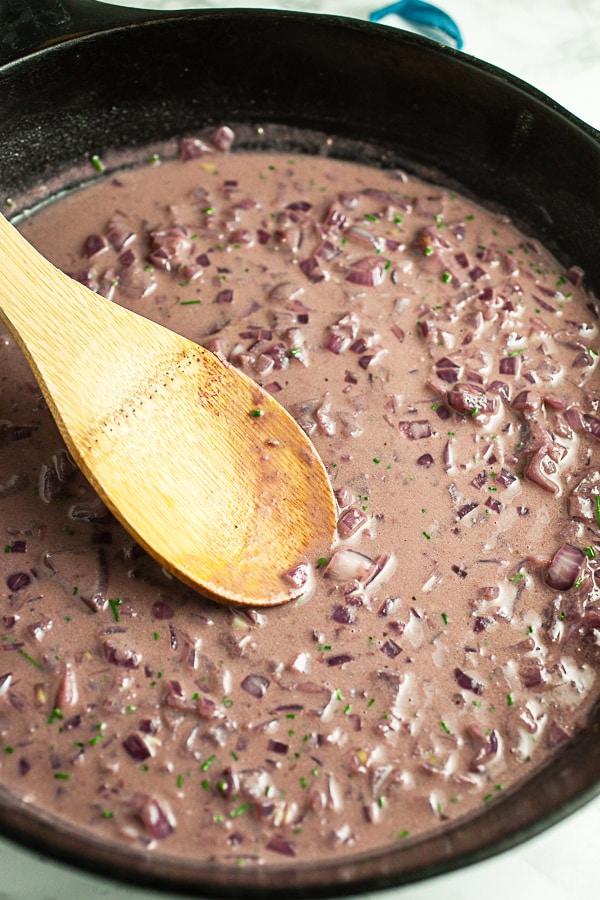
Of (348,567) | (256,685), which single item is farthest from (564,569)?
(256,685)

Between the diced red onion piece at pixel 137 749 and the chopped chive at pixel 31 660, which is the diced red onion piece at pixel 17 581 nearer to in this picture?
the chopped chive at pixel 31 660

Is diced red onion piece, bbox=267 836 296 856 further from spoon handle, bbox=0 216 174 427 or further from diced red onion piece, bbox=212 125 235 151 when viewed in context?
diced red onion piece, bbox=212 125 235 151

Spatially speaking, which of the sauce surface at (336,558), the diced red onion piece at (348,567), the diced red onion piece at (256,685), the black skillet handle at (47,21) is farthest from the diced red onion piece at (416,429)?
the black skillet handle at (47,21)

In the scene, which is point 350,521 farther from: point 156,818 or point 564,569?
point 156,818

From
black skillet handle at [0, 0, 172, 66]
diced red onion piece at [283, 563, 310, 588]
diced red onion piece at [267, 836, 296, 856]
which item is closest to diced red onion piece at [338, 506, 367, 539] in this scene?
diced red onion piece at [283, 563, 310, 588]

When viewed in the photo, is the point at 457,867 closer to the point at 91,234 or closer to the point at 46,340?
the point at 46,340

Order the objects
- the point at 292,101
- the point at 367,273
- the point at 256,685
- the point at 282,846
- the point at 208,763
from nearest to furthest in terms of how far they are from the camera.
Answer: the point at 282,846 < the point at 208,763 < the point at 256,685 < the point at 367,273 < the point at 292,101
